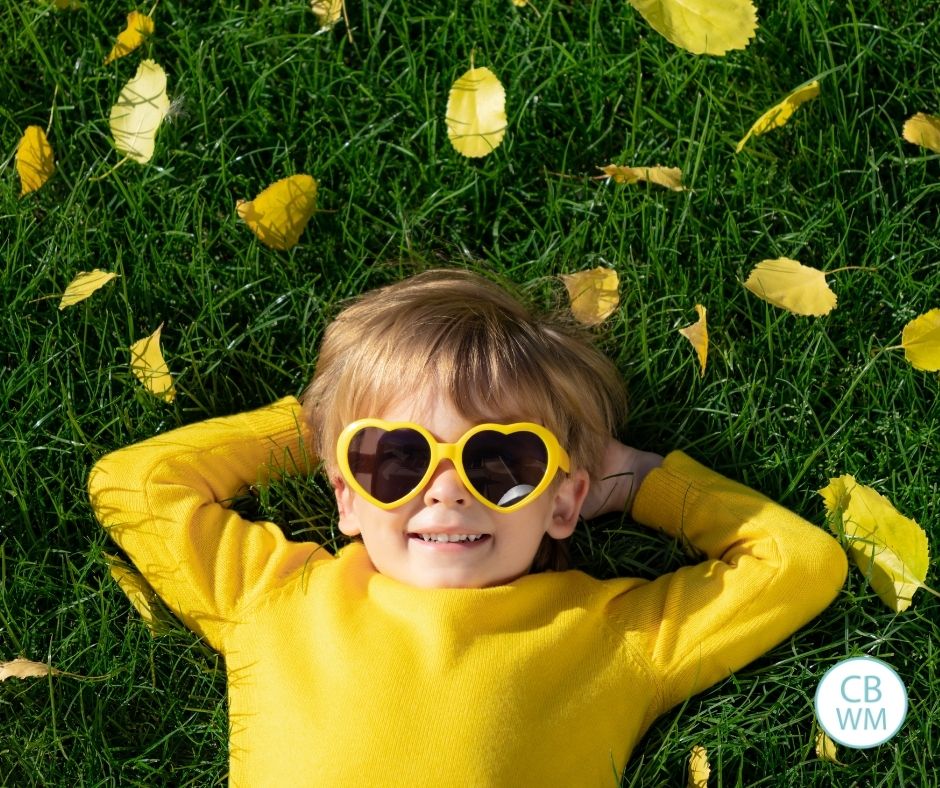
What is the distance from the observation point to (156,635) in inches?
104

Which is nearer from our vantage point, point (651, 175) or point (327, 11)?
point (651, 175)

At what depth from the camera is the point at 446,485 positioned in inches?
92.9

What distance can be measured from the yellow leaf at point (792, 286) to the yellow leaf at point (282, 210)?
100 cm

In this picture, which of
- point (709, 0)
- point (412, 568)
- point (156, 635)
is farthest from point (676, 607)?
point (709, 0)

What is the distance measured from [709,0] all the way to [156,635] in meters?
1.82

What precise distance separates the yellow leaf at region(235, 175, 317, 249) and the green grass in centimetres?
5

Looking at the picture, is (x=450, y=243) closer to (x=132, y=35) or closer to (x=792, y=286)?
(x=792, y=286)

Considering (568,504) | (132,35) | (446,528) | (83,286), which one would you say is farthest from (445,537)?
(132,35)

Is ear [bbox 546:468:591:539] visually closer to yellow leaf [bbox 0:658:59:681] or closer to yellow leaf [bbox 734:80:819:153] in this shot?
yellow leaf [bbox 734:80:819:153]

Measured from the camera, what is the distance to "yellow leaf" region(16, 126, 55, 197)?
9.61ft

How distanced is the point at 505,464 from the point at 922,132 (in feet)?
4.23

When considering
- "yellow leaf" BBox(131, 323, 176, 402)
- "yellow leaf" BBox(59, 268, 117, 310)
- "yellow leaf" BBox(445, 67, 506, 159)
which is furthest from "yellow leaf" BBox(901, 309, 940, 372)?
"yellow leaf" BBox(59, 268, 117, 310)

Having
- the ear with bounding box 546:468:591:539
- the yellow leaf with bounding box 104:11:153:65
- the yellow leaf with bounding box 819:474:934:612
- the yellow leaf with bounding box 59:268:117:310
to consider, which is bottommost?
the yellow leaf with bounding box 819:474:934:612

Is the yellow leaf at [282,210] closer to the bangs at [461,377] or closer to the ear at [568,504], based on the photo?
the bangs at [461,377]
